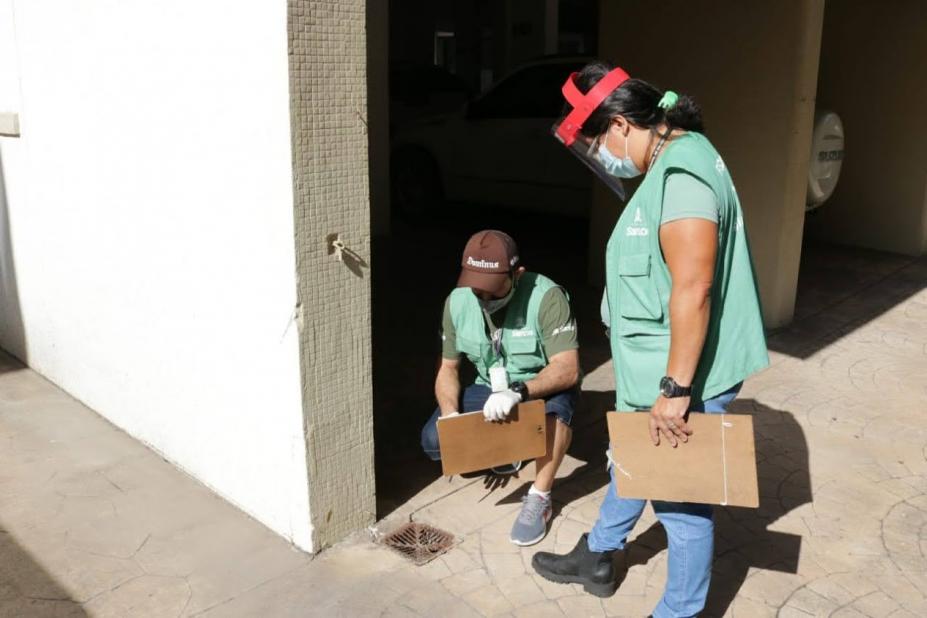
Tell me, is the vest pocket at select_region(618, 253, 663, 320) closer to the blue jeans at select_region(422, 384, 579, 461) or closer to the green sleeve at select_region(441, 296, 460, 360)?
the blue jeans at select_region(422, 384, 579, 461)

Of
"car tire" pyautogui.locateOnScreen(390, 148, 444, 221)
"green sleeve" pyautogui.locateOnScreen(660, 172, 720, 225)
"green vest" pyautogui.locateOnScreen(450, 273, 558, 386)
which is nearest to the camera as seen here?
"green sleeve" pyautogui.locateOnScreen(660, 172, 720, 225)

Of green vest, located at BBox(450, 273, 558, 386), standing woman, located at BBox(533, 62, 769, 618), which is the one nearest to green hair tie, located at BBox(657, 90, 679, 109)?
standing woman, located at BBox(533, 62, 769, 618)

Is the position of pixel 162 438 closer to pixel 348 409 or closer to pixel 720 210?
pixel 348 409

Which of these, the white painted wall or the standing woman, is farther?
the white painted wall

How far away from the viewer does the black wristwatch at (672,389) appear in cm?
254

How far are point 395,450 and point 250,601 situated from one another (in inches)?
49.4

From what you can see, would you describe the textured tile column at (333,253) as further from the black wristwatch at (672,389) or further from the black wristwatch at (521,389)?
the black wristwatch at (672,389)

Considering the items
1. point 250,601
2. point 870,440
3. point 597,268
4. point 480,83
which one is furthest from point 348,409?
point 480,83

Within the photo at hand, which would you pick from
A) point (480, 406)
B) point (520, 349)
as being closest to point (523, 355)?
point (520, 349)

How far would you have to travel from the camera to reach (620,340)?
109 inches

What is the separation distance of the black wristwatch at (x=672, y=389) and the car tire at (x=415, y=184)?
7.05m

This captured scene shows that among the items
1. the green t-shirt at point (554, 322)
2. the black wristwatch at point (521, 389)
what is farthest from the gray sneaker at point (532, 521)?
the green t-shirt at point (554, 322)

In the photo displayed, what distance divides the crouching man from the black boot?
0.23 m

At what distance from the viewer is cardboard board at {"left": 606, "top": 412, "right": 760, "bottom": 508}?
2.59 metres
